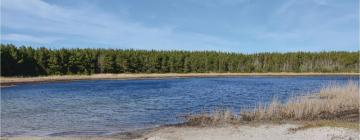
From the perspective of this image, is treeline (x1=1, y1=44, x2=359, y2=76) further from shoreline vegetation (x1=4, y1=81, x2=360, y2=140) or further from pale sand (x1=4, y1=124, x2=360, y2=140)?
pale sand (x1=4, y1=124, x2=360, y2=140)

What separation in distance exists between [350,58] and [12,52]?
351 ft

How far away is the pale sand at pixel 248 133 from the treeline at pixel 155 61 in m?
73.1

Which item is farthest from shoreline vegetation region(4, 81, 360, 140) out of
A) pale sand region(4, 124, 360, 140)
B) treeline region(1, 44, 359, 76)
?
treeline region(1, 44, 359, 76)

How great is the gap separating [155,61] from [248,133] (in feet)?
360

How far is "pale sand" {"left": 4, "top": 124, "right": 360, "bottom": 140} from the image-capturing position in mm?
16641

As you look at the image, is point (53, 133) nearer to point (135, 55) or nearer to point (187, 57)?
point (135, 55)

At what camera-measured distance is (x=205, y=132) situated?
19016 millimetres

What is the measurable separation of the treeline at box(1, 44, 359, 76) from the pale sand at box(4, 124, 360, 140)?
73130 mm

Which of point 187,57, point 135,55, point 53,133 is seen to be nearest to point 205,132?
point 53,133

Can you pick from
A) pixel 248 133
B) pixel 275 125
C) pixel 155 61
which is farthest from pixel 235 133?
pixel 155 61

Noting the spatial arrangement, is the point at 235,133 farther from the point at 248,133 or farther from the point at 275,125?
the point at 275,125

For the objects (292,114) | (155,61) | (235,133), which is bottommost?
(235,133)

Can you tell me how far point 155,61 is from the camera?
127 metres

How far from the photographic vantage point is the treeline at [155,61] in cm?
9575
